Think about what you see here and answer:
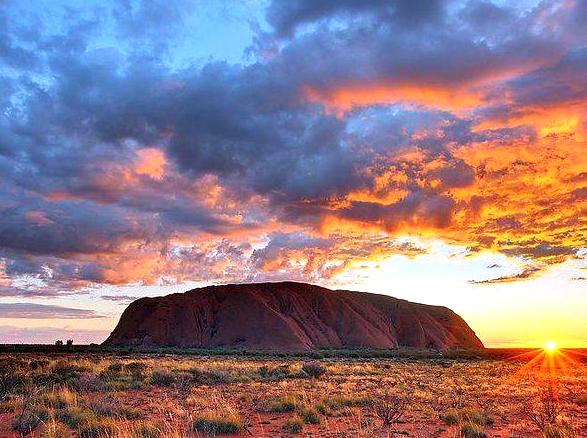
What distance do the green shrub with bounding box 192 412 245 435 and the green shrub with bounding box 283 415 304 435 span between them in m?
1.16

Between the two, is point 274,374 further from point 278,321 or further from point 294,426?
point 278,321

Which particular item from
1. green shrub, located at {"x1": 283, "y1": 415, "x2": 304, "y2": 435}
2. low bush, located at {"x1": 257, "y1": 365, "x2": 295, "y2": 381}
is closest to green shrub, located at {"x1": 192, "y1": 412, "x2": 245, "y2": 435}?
green shrub, located at {"x1": 283, "y1": 415, "x2": 304, "y2": 435}

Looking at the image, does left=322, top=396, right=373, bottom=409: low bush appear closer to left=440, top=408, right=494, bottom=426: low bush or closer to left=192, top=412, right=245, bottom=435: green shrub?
left=440, top=408, right=494, bottom=426: low bush

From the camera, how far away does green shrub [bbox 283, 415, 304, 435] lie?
1244cm

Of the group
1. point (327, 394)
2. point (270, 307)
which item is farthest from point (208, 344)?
point (327, 394)

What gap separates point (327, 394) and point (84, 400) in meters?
8.71

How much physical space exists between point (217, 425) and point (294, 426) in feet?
6.39

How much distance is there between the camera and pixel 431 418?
14812 millimetres

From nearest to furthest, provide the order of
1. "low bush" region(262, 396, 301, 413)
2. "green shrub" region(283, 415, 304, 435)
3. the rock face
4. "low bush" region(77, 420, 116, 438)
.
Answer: "low bush" region(77, 420, 116, 438), "green shrub" region(283, 415, 304, 435), "low bush" region(262, 396, 301, 413), the rock face

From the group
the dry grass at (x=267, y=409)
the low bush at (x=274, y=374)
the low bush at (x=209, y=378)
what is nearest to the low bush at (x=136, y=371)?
the dry grass at (x=267, y=409)

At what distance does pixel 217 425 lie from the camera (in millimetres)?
11898

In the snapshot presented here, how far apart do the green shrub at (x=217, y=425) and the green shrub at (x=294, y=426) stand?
45.6 inches

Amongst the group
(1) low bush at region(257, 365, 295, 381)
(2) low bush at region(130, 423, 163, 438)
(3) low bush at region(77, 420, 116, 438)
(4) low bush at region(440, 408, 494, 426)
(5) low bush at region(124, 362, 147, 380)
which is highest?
(2) low bush at region(130, 423, 163, 438)

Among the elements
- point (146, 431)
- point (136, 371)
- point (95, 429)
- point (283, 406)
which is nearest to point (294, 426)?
point (283, 406)
